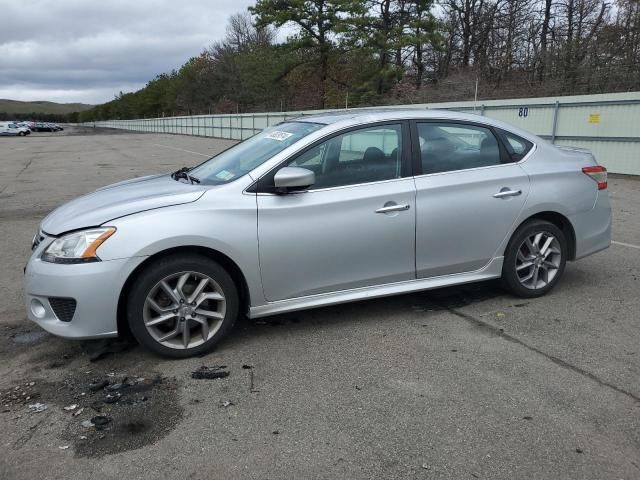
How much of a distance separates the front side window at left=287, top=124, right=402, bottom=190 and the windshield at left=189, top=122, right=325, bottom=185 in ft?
0.70

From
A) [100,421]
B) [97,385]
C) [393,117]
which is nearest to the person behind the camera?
[100,421]

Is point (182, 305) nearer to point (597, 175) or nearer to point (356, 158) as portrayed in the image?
point (356, 158)

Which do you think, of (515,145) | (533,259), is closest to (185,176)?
(515,145)

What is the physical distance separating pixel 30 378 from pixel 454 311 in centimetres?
319

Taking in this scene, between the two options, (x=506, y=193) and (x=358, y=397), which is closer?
(x=358, y=397)

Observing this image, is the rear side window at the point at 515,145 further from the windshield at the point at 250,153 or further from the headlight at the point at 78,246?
the headlight at the point at 78,246

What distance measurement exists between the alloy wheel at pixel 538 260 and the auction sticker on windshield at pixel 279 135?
220 centimetres

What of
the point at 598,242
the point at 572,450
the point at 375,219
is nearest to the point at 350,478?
the point at 572,450

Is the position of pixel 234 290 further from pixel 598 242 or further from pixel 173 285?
pixel 598 242

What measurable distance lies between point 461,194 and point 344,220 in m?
1.06

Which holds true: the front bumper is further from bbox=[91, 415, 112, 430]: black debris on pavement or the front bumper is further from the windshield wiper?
the windshield wiper

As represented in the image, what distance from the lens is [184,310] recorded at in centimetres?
372


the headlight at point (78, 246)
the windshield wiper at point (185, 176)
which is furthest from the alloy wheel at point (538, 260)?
the headlight at point (78, 246)

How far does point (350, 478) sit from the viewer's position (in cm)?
254
